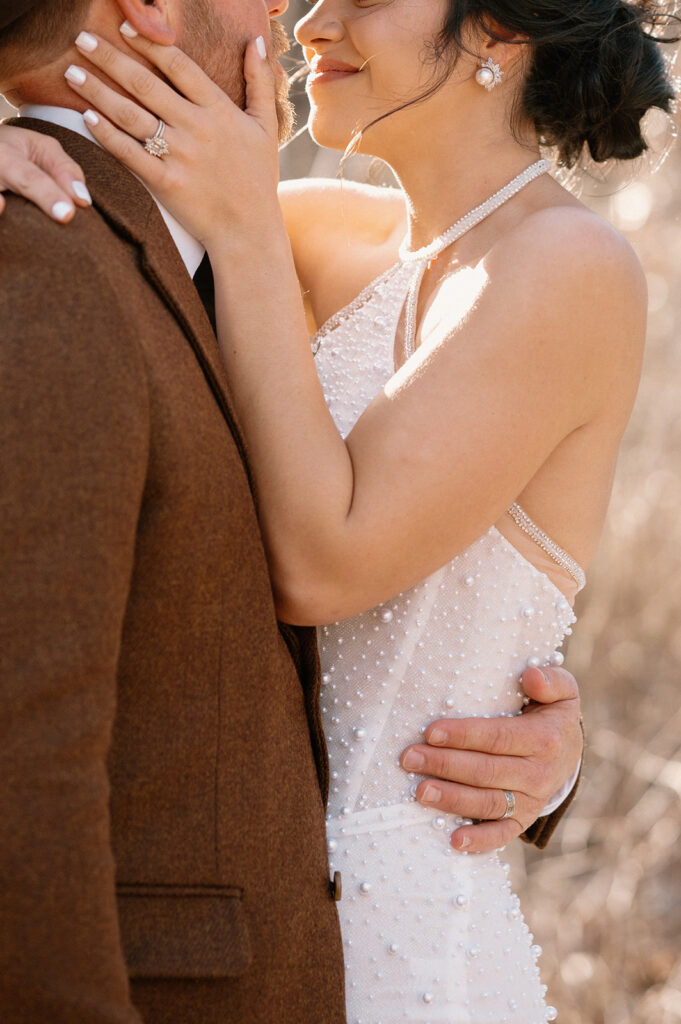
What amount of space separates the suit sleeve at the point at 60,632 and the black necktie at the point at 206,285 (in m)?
0.58

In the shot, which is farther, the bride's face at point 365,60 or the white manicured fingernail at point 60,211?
the bride's face at point 365,60

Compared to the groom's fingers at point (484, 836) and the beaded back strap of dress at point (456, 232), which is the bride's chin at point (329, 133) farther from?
the groom's fingers at point (484, 836)

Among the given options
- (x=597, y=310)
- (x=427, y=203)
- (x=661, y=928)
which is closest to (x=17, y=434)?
(x=597, y=310)

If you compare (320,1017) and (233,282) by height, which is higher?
(233,282)

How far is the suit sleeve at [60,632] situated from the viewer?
1.05 meters

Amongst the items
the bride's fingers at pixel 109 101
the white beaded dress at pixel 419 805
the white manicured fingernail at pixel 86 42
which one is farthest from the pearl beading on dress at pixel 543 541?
the white manicured fingernail at pixel 86 42

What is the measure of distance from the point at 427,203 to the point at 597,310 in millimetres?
596

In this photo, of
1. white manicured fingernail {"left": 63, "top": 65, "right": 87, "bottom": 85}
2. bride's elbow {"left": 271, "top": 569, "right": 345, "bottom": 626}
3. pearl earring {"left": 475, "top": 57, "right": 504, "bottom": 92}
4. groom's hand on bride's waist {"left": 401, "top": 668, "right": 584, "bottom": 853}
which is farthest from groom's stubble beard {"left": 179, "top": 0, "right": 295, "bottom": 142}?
groom's hand on bride's waist {"left": 401, "top": 668, "right": 584, "bottom": 853}

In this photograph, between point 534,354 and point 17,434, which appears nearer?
point 17,434

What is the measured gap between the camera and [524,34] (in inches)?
78.6

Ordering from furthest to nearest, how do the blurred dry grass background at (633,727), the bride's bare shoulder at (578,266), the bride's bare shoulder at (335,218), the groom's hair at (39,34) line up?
the blurred dry grass background at (633,727)
the bride's bare shoulder at (335,218)
the bride's bare shoulder at (578,266)
the groom's hair at (39,34)

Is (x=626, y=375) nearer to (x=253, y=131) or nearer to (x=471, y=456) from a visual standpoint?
(x=471, y=456)

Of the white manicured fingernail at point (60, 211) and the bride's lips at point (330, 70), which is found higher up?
the white manicured fingernail at point (60, 211)

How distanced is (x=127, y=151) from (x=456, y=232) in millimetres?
737
